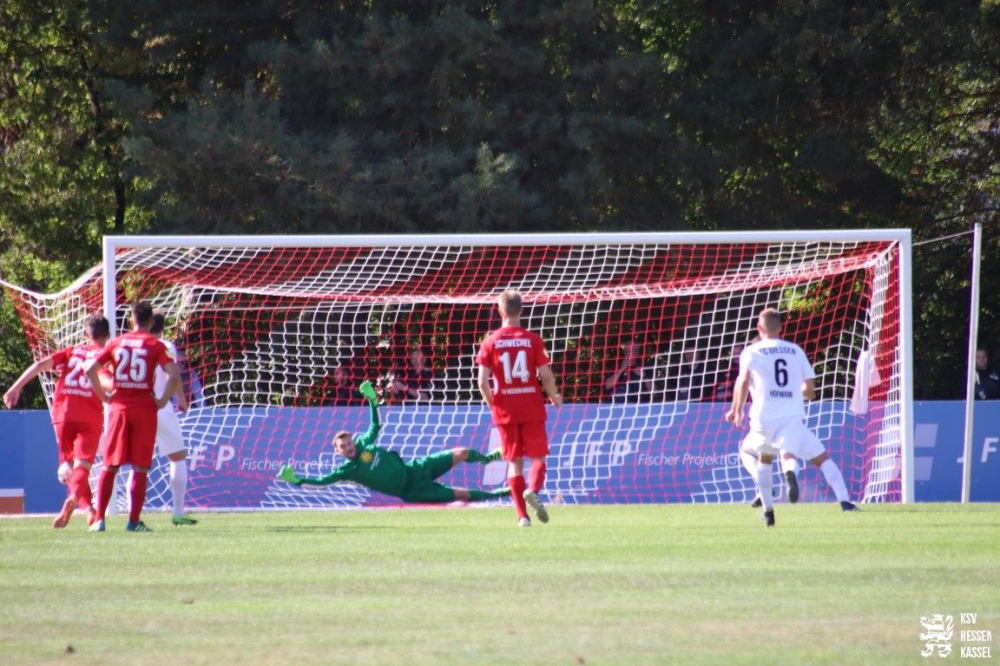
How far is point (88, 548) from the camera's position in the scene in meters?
8.97

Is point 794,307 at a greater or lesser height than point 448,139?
lesser

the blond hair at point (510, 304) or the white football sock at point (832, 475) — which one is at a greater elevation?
the blond hair at point (510, 304)

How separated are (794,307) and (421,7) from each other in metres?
7.67

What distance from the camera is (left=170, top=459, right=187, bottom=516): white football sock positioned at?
11.8 metres

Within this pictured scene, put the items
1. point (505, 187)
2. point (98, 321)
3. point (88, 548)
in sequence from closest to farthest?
point (88, 548) → point (98, 321) → point (505, 187)

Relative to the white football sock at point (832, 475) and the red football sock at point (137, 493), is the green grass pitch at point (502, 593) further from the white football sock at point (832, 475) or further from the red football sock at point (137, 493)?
the white football sock at point (832, 475)

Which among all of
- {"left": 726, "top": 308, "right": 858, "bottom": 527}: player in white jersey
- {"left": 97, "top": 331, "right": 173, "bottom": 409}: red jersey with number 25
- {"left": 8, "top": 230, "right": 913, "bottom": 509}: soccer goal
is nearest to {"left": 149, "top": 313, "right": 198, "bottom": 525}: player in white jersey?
{"left": 97, "top": 331, "right": 173, "bottom": 409}: red jersey with number 25

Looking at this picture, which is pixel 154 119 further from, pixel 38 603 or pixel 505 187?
pixel 38 603

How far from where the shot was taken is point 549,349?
62.0 ft

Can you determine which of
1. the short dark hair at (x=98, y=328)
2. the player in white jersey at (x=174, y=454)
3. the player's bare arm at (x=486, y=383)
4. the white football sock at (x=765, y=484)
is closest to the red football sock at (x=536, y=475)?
the player's bare arm at (x=486, y=383)

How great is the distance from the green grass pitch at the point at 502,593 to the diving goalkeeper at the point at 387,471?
145 inches

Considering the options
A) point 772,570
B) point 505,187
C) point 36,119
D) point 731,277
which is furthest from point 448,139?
point 772,570

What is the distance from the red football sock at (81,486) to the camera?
11164mm

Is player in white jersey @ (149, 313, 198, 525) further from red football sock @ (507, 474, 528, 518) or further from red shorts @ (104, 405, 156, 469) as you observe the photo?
red football sock @ (507, 474, 528, 518)
